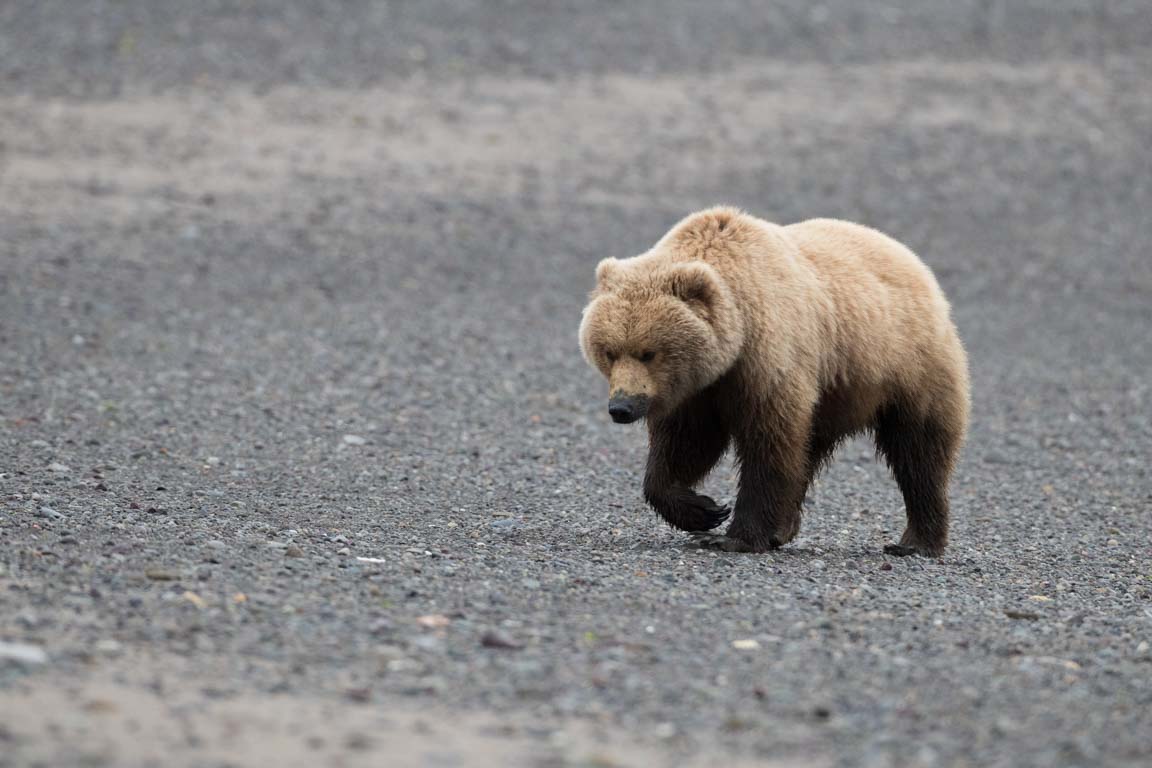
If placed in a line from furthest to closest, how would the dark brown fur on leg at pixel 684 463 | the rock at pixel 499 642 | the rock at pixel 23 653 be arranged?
the dark brown fur on leg at pixel 684 463 → the rock at pixel 499 642 → the rock at pixel 23 653

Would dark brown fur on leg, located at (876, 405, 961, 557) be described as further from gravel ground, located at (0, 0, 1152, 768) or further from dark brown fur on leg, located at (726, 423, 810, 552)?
dark brown fur on leg, located at (726, 423, 810, 552)

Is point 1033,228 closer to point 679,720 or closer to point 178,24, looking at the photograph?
point 178,24

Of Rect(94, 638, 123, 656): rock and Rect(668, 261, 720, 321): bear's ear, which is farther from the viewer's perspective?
Rect(668, 261, 720, 321): bear's ear

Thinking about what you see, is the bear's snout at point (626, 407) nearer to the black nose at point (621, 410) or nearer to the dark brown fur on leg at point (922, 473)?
the black nose at point (621, 410)

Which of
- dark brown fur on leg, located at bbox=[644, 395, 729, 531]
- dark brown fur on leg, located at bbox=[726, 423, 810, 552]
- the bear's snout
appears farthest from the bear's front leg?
the bear's snout

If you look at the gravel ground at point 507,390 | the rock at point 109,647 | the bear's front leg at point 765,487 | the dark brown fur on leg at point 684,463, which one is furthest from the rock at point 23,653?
the bear's front leg at point 765,487

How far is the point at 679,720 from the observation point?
4.52 meters

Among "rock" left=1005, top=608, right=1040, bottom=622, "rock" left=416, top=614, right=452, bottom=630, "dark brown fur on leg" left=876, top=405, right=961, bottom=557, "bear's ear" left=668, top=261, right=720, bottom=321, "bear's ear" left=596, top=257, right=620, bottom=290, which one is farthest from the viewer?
"dark brown fur on leg" left=876, top=405, right=961, bottom=557

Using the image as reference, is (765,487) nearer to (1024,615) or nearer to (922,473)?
(922,473)

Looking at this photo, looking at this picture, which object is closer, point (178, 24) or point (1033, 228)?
point (1033, 228)

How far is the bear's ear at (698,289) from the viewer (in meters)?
6.75

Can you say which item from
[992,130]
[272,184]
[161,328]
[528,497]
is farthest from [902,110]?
[528,497]

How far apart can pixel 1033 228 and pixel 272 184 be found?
8.12 meters

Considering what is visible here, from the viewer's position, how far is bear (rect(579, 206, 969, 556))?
677 centimetres
